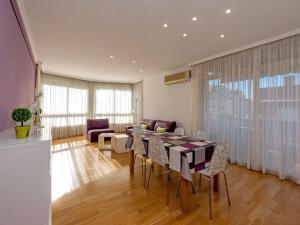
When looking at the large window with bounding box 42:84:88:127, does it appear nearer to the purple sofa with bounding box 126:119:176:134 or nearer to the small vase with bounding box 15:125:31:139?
the purple sofa with bounding box 126:119:176:134

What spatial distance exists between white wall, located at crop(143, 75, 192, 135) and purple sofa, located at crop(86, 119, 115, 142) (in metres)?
1.96

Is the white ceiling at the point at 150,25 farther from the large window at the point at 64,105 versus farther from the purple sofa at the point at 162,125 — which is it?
the large window at the point at 64,105

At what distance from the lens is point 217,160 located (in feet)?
6.56

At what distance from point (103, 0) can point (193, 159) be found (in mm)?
2509

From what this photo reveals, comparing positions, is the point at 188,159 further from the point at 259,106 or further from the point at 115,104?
the point at 115,104

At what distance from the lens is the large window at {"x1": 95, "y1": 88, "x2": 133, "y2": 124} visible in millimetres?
8031

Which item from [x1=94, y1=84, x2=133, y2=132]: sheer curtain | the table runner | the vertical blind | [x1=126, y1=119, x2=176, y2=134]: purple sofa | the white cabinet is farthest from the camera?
[x1=94, y1=84, x2=133, y2=132]: sheer curtain

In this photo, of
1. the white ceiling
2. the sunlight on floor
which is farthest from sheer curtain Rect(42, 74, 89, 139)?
the white ceiling

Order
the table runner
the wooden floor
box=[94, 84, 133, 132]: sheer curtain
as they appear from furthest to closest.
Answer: box=[94, 84, 133, 132]: sheer curtain, the table runner, the wooden floor

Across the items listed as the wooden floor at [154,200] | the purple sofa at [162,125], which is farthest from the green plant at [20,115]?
the purple sofa at [162,125]

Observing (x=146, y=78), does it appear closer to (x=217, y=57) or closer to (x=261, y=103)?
(x=217, y=57)

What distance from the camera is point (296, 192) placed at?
2.54 m

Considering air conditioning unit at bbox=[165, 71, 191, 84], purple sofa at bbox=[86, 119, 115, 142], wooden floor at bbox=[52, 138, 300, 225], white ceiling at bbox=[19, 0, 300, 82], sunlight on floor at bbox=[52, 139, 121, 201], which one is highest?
white ceiling at bbox=[19, 0, 300, 82]

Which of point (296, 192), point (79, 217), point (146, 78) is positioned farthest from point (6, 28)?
point (146, 78)
